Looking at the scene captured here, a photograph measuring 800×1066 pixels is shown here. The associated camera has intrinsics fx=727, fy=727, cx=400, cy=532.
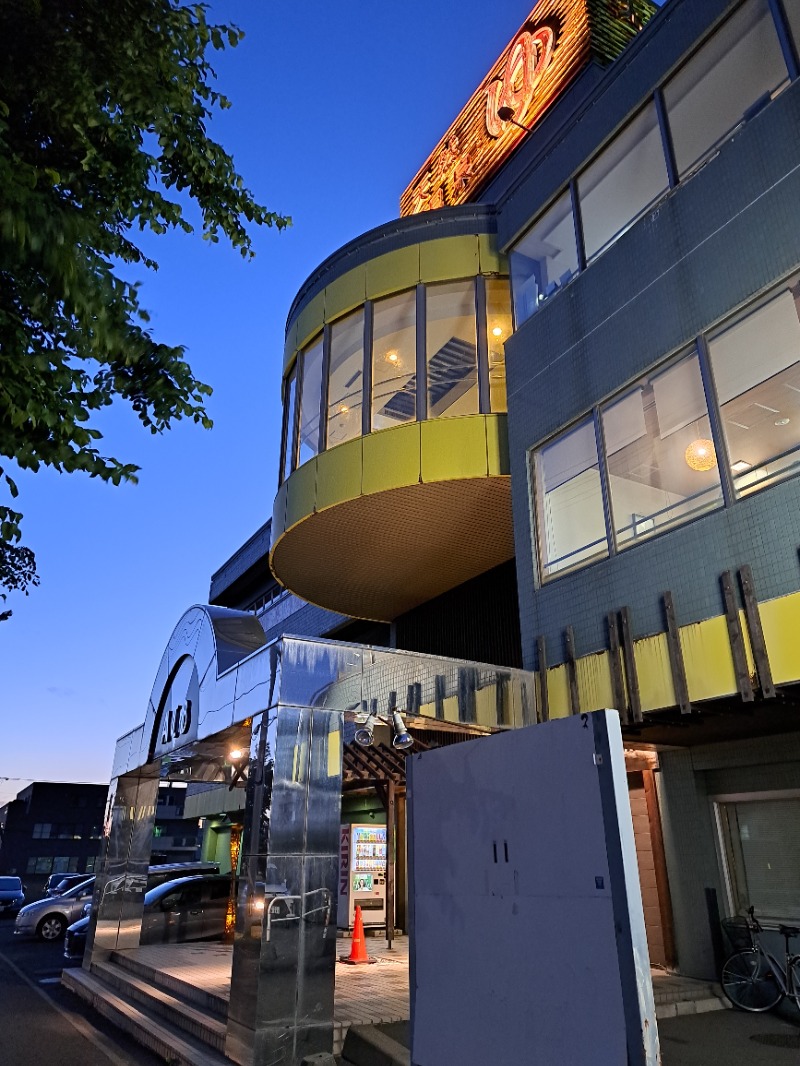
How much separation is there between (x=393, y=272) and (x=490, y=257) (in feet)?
5.47

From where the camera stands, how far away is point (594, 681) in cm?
862

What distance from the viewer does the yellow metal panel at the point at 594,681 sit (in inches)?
331

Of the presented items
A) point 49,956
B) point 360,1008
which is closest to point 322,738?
point 360,1008

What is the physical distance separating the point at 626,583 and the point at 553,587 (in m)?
1.23

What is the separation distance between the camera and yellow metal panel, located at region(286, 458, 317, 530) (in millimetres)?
12125

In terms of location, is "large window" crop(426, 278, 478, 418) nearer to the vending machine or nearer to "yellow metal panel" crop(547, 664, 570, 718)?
"yellow metal panel" crop(547, 664, 570, 718)

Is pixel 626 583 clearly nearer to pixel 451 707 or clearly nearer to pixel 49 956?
pixel 451 707

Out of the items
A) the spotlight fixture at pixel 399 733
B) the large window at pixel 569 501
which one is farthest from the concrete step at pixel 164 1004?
the large window at pixel 569 501

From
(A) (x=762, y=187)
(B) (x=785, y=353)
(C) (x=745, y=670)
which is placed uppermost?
(A) (x=762, y=187)

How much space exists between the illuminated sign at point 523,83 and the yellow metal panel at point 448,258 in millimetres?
4101

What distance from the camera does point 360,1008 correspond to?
8250 mm

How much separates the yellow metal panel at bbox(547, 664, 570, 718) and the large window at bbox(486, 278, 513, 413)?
187 inches

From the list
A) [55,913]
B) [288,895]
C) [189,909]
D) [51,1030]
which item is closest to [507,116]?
[288,895]

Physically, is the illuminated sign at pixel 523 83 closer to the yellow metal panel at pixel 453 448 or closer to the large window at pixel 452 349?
the large window at pixel 452 349
